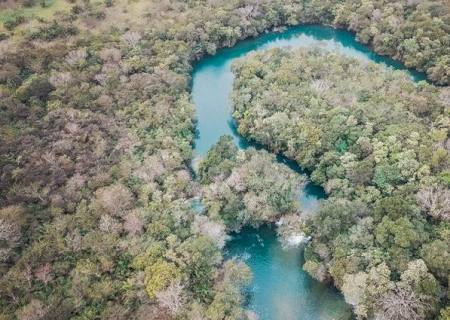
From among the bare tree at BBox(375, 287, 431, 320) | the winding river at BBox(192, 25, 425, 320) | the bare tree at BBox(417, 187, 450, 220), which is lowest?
the winding river at BBox(192, 25, 425, 320)

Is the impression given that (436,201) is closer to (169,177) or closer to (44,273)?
(169,177)

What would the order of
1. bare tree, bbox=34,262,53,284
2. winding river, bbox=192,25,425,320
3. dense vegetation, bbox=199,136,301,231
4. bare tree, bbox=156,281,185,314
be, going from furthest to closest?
1. dense vegetation, bbox=199,136,301,231
2. winding river, bbox=192,25,425,320
3. bare tree, bbox=34,262,53,284
4. bare tree, bbox=156,281,185,314

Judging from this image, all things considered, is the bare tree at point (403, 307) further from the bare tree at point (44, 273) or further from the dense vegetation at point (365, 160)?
the bare tree at point (44, 273)

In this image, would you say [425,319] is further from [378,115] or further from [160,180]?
[160,180]

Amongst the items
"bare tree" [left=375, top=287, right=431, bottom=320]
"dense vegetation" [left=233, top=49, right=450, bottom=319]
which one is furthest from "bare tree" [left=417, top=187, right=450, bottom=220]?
"bare tree" [left=375, top=287, right=431, bottom=320]

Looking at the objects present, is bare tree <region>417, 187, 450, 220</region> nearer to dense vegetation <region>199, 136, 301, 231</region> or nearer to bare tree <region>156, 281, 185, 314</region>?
dense vegetation <region>199, 136, 301, 231</region>

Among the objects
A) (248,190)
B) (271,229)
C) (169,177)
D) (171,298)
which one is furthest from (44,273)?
(271,229)

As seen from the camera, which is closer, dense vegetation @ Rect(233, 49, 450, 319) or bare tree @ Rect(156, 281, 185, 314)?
bare tree @ Rect(156, 281, 185, 314)
